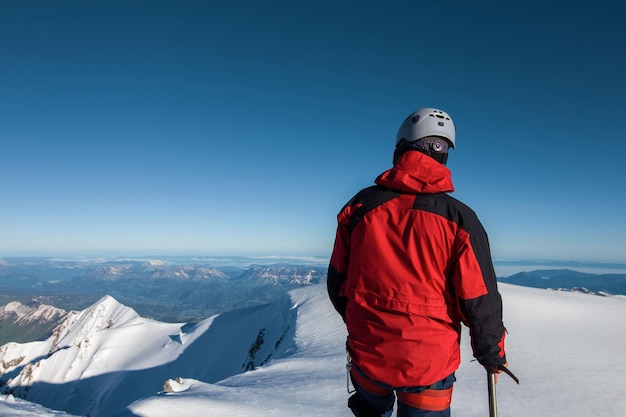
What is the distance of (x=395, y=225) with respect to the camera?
132 inches

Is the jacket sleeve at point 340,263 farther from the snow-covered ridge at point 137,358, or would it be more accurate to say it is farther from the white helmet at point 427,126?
the snow-covered ridge at point 137,358

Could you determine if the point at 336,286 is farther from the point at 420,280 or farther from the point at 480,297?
the point at 480,297

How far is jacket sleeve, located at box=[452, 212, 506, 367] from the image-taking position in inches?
125

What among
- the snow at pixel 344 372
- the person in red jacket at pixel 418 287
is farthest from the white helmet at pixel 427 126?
the snow at pixel 344 372

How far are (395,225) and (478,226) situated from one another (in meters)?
0.83

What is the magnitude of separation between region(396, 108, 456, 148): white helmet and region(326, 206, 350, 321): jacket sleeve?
3.82ft

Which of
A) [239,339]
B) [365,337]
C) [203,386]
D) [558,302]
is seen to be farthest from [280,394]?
[239,339]

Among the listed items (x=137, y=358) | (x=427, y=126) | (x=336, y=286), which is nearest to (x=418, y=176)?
(x=427, y=126)

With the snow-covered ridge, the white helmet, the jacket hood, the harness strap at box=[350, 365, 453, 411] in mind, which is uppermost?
the white helmet

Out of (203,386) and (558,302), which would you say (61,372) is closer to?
(203,386)

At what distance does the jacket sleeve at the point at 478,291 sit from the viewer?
3.18m

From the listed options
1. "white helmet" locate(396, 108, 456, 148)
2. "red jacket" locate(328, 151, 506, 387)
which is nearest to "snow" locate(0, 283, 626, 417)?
"red jacket" locate(328, 151, 506, 387)

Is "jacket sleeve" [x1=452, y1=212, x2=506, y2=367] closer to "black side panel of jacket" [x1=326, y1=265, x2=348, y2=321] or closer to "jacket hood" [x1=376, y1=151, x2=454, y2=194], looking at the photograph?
"jacket hood" [x1=376, y1=151, x2=454, y2=194]

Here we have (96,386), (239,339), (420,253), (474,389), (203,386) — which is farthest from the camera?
(96,386)
